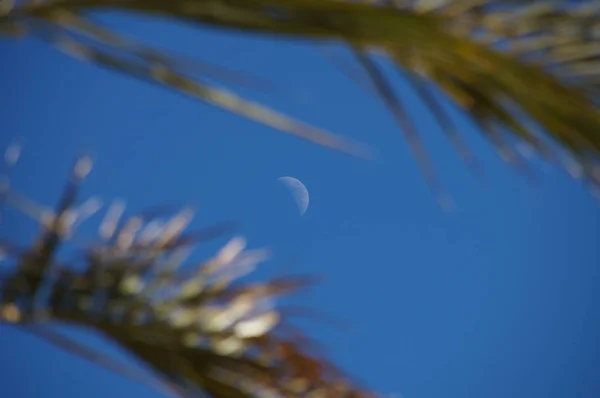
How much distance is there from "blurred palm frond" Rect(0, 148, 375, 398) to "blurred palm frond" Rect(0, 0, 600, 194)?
0.51 feet

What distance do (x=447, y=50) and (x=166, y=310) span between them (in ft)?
1.11

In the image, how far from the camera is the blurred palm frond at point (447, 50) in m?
0.56

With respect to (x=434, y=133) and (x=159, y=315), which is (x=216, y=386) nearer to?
(x=159, y=315)

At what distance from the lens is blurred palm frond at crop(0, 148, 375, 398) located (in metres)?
0.72

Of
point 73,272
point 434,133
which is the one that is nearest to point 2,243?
point 73,272

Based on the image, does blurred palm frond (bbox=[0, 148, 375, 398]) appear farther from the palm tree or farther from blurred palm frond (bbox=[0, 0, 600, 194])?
blurred palm frond (bbox=[0, 0, 600, 194])

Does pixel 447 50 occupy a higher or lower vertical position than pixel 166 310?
higher

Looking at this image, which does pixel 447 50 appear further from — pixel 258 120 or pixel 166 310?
pixel 166 310

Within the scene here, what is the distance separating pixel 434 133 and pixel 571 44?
2159mm

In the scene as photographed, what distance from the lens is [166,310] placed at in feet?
2.42

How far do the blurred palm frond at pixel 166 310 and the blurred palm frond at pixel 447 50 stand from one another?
0.51 ft

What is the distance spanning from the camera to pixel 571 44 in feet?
2.06

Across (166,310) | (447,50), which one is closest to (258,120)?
(447,50)

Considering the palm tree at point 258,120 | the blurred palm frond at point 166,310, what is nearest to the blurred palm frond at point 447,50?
the palm tree at point 258,120
